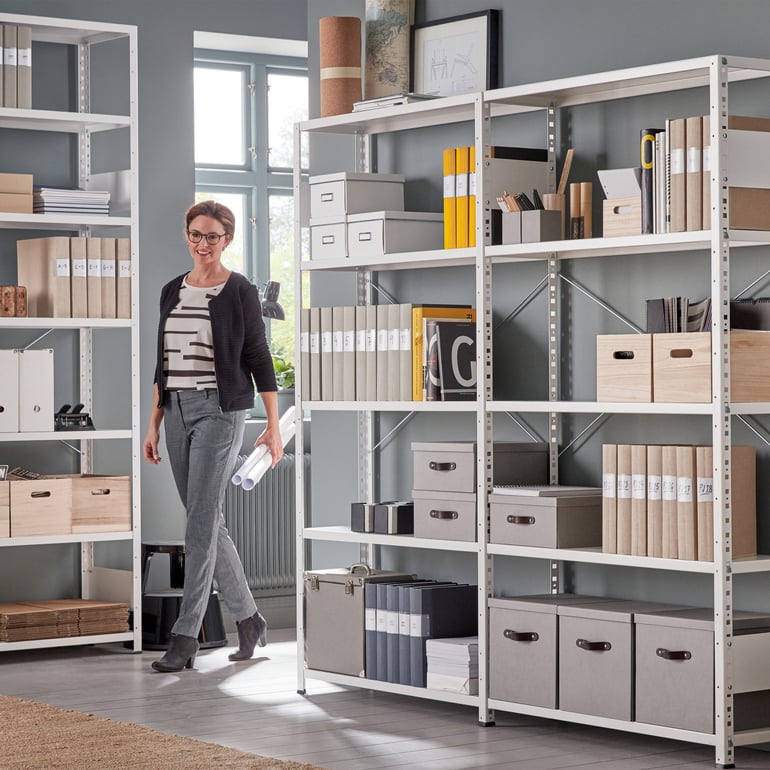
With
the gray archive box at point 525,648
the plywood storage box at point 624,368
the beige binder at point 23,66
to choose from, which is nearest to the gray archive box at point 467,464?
the gray archive box at point 525,648

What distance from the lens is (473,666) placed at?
4.57 metres

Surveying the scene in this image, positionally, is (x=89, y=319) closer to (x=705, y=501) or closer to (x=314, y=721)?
(x=314, y=721)

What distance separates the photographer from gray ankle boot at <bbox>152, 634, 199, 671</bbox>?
17.7 feet

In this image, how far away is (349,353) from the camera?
195 inches

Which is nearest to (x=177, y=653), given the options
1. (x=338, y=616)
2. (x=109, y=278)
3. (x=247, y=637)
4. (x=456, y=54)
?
(x=247, y=637)

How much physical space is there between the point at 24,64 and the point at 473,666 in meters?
2.86

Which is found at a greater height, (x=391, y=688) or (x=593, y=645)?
(x=593, y=645)

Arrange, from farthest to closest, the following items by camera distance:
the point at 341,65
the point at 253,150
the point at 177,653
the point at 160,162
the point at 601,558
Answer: the point at 253,150
the point at 160,162
the point at 177,653
the point at 341,65
the point at 601,558

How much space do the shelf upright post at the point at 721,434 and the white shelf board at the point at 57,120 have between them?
8.83 feet

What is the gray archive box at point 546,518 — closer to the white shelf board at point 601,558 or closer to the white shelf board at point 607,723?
the white shelf board at point 601,558

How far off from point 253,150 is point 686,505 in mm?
3789

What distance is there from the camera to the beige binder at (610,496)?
4.20 meters

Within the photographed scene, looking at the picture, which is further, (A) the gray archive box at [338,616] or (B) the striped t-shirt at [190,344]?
(B) the striped t-shirt at [190,344]

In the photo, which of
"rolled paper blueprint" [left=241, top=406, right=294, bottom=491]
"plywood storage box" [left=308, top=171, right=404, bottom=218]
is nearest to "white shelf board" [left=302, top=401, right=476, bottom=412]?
"plywood storage box" [left=308, top=171, right=404, bottom=218]
